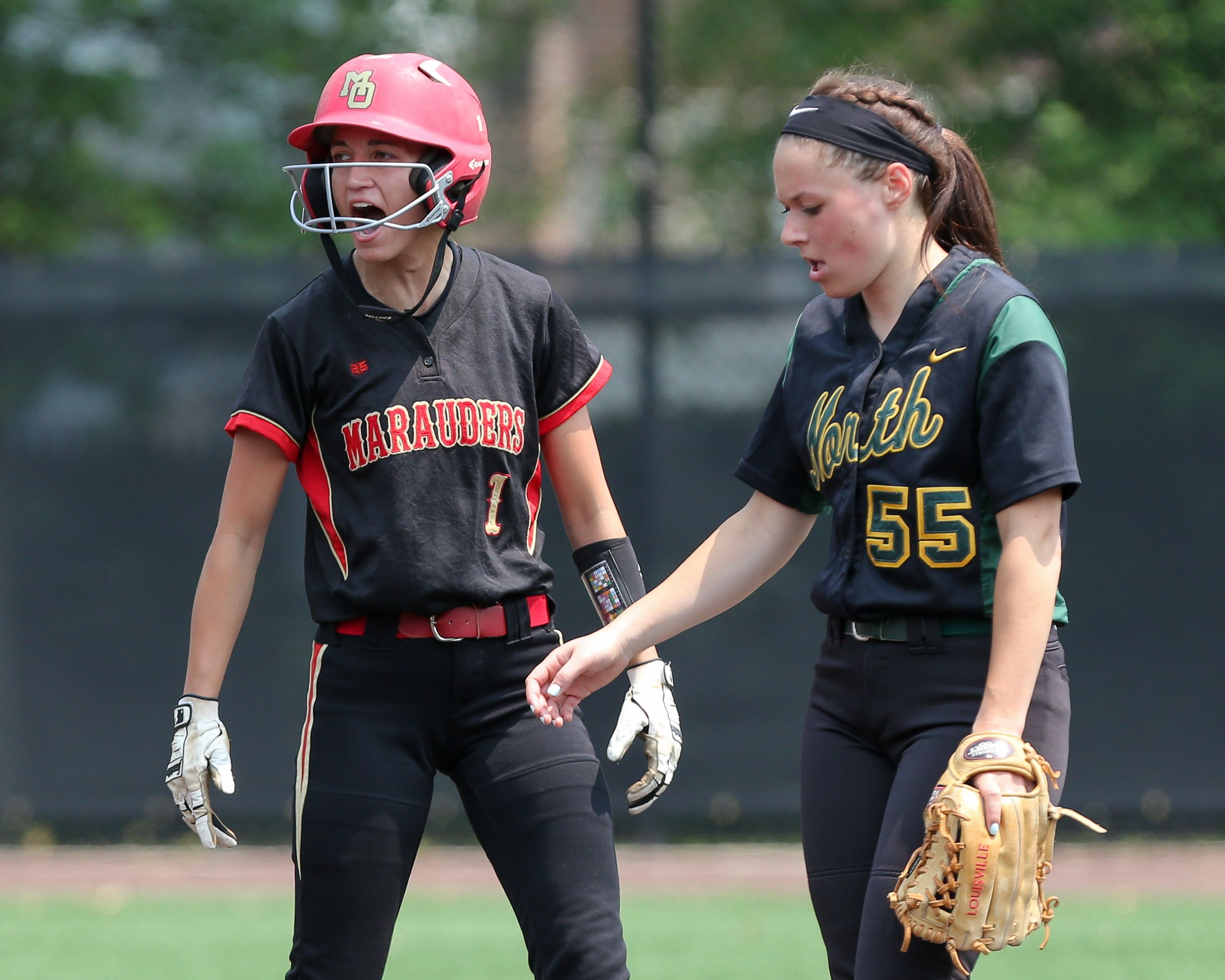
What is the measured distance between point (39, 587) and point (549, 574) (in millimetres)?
4403

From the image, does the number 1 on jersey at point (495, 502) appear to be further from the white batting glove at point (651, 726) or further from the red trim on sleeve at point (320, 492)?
the white batting glove at point (651, 726)

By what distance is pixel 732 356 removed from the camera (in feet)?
23.4

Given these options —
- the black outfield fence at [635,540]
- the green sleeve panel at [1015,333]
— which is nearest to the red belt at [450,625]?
the green sleeve panel at [1015,333]

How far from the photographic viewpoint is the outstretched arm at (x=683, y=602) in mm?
3039

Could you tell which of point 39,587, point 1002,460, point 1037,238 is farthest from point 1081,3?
point 1002,460

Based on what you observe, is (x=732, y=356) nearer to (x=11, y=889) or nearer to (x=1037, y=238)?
(x=1037, y=238)

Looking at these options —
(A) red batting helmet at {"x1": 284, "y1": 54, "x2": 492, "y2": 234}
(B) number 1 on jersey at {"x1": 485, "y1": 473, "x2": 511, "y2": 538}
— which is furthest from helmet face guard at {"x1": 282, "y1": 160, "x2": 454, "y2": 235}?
(B) number 1 on jersey at {"x1": 485, "y1": 473, "x2": 511, "y2": 538}

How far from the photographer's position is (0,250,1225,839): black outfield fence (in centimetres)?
696

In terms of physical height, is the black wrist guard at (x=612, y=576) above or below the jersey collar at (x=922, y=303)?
below

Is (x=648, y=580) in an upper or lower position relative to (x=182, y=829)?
upper

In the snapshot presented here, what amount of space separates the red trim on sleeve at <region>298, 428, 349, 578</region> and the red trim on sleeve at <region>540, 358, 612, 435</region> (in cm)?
48

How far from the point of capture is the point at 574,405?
11.0 feet

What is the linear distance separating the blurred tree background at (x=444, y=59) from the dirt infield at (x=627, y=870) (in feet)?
11.0

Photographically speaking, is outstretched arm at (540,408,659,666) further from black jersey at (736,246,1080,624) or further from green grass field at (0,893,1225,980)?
green grass field at (0,893,1225,980)
